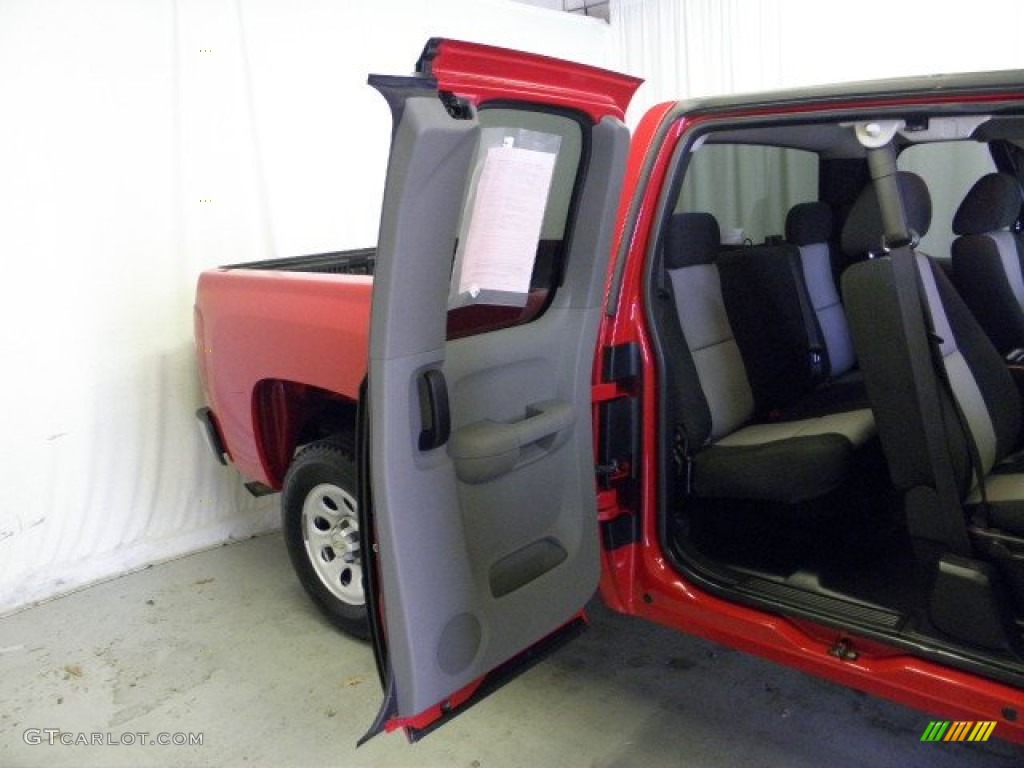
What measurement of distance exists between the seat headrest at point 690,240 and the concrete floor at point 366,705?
119cm

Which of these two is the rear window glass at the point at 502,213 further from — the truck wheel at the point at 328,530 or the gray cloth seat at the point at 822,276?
the gray cloth seat at the point at 822,276

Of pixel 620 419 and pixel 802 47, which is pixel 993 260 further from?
pixel 802 47

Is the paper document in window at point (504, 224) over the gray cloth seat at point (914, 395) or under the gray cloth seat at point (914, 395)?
over

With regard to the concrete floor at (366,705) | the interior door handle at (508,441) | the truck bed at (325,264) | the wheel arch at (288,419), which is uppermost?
the truck bed at (325,264)

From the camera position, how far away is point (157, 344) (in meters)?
3.46

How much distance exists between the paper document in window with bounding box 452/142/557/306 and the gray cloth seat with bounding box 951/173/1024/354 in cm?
203

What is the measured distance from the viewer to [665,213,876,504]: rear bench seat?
84.6 inches

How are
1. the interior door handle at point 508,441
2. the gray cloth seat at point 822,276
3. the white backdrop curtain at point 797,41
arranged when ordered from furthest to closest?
the white backdrop curtain at point 797,41
the gray cloth seat at point 822,276
the interior door handle at point 508,441

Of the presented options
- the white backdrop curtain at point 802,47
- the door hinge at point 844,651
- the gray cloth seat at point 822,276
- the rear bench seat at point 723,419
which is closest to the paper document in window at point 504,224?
the rear bench seat at point 723,419

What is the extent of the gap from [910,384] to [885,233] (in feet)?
1.06

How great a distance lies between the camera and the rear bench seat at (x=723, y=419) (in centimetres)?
215

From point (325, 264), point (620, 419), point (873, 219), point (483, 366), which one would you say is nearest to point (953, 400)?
point (873, 219)

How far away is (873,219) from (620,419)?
727mm

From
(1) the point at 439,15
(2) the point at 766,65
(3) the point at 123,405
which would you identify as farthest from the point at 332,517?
(2) the point at 766,65
